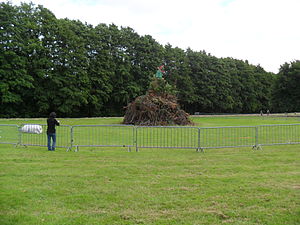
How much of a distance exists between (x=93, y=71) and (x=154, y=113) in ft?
57.4

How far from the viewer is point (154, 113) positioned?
26578 mm

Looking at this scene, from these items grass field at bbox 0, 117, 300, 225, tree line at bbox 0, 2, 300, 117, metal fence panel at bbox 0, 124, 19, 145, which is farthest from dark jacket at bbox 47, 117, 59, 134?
tree line at bbox 0, 2, 300, 117

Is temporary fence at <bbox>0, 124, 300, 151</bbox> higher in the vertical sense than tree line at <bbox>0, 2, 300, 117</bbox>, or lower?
lower

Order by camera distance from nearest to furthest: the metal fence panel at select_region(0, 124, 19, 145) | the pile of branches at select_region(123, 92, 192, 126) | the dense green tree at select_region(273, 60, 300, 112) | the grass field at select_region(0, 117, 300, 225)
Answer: the grass field at select_region(0, 117, 300, 225) < the metal fence panel at select_region(0, 124, 19, 145) < the pile of branches at select_region(123, 92, 192, 126) < the dense green tree at select_region(273, 60, 300, 112)

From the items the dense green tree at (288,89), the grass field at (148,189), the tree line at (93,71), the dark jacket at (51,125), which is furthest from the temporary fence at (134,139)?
the dense green tree at (288,89)

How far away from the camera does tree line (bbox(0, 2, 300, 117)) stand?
3441 centimetres

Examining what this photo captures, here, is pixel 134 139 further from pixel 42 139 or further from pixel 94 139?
pixel 42 139

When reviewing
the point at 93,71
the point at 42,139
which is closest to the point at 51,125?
the point at 42,139

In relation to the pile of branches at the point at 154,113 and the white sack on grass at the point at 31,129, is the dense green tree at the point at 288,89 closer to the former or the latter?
the pile of branches at the point at 154,113

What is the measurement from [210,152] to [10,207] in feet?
25.2

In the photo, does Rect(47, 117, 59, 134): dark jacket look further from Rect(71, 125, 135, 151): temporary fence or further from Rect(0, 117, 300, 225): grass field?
Rect(0, 117, 300, 225): grass field

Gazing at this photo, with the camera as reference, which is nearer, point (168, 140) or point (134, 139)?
point (134, 139)

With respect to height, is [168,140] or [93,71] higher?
[93,71]

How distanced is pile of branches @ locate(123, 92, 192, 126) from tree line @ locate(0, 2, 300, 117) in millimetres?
4548
